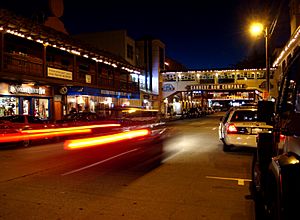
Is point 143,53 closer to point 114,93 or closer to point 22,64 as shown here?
point 114,93

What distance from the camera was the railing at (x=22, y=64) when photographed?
2181cm

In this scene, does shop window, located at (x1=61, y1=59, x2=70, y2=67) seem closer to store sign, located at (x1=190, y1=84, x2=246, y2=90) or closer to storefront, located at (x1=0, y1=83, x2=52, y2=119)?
storefront, located at (x1=0, y1=83, x2=52, y2=119)

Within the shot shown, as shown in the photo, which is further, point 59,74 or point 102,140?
point 59,74

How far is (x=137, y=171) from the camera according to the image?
31.3 feet

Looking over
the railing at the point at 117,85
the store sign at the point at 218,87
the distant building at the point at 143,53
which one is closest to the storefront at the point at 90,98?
the railing at the point at 117,85

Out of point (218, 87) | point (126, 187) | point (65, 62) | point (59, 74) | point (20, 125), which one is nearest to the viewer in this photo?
point (126, 187)

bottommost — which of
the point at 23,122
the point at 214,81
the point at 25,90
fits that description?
the point at 23,122

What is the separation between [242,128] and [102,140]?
5811 millimetres

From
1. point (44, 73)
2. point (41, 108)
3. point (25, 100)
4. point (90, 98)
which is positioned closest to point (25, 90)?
point (25, 100)

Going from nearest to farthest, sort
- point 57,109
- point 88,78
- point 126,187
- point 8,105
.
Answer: point 126,187 → point 8,105 → point 57,109 → point 88,78

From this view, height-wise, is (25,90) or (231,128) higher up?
(25,90)

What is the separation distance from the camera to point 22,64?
2316cm

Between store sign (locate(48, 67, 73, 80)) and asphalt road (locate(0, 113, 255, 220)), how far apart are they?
13597mm

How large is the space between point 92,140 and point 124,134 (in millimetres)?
2689
